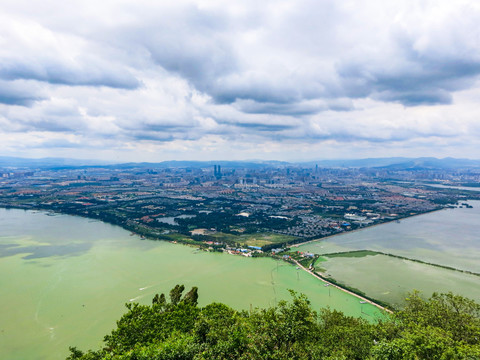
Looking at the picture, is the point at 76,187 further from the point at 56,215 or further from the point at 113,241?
the point at 113,241

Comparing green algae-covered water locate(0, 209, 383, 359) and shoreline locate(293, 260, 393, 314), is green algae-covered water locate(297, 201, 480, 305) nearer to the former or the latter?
shoreline locate(293, 260, 393, 314)

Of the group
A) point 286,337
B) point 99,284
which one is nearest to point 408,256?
point 286,337

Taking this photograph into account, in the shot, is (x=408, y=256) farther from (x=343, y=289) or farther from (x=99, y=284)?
(x=99, y=284)

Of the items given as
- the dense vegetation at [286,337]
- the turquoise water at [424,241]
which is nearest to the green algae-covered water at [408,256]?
the turquoise water at [424,241]

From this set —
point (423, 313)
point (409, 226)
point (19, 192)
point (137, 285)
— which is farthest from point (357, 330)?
point (19, 192)

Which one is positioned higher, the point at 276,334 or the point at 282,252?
the point at 276,334

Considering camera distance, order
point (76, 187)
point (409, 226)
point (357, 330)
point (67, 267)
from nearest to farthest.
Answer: point (357, 330), point (67, 267), point (409, 226), point (76, 187)

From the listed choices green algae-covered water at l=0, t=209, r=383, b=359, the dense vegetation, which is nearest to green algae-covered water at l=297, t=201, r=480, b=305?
green algae-covered water at l=0, t=209, r=383, b=359
